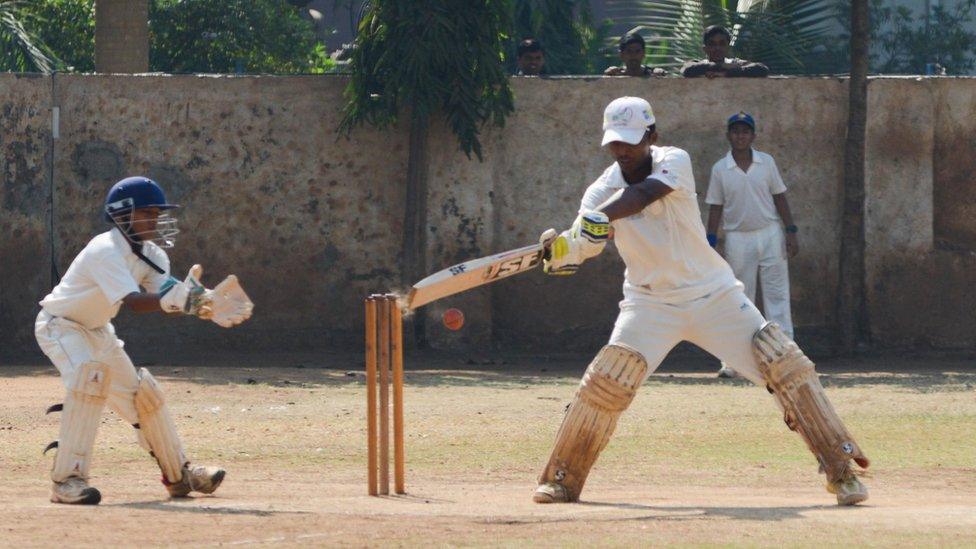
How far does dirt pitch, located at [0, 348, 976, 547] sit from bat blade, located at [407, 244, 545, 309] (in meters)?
0.91

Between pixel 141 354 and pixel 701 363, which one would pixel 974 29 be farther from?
pixel 141 354

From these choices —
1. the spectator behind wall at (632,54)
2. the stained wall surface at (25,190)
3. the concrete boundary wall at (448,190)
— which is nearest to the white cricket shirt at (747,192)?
the concrete boundary wall at (448,190)

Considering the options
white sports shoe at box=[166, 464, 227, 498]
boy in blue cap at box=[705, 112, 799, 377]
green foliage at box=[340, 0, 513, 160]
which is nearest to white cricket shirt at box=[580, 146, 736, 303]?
white sports shoe at box=[166, 464, 227, 498]

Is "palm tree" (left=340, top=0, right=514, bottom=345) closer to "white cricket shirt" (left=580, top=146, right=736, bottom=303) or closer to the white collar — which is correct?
the white collar

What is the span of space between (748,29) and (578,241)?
1121 centimetres

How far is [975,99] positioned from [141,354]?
739cm

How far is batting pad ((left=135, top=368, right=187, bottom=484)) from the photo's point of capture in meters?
7.45

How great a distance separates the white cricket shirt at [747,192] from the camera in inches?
516

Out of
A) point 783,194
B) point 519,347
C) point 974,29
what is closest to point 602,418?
point 783,194

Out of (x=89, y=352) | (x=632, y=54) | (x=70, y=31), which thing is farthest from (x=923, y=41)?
(x=89, y=352)

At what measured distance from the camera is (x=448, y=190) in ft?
46.7

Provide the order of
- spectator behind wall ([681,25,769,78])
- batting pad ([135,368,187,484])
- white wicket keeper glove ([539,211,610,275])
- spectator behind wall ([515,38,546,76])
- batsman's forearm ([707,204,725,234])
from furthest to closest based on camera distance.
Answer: spectator behind wall ([515,38,546,76])
spectator behind wall ([681,25,769,78])
batsman's forearm ([707,204,725,234])
batting pad ([135,368,187,484])
white wicket keeper glove ([539,211,610,275])

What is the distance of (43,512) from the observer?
6863 mm

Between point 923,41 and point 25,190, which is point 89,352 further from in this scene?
point 923,41
